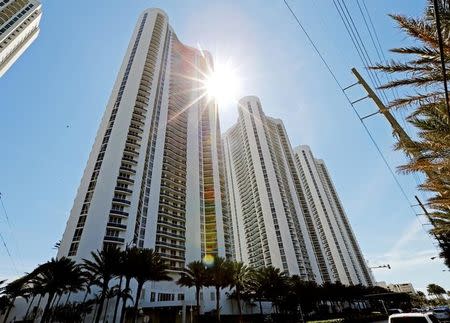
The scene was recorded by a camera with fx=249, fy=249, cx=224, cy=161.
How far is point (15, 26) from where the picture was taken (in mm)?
91000

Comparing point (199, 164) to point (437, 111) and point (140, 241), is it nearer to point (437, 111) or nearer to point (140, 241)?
point (140, 241)

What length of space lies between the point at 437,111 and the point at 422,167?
Result: 7.85ft

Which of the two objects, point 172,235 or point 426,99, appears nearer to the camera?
point 426,99

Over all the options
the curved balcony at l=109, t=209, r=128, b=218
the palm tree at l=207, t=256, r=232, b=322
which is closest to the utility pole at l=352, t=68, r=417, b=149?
the palm tree at l=207, t=256, r=232, b=322

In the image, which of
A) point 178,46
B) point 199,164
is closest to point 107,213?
point 199,164

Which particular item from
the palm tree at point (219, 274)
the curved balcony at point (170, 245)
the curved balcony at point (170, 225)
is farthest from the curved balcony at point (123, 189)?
the palm tree at point (219, 274)

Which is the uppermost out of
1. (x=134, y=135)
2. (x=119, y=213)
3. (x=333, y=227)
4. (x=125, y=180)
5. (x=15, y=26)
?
(x=15, y=26)

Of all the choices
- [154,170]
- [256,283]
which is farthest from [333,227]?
[154,170]

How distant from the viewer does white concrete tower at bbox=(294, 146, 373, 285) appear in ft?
372

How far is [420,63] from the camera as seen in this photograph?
28.5 feet

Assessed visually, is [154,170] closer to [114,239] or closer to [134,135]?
[134,135]

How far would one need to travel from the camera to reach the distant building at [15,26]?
88500mm

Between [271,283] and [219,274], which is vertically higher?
[219,274]

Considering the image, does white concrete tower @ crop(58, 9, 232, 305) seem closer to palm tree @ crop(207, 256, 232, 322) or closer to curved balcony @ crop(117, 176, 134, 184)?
curved balcony @ crop(117, 176, 134, 184)
